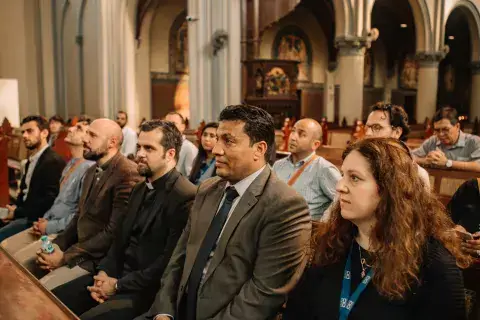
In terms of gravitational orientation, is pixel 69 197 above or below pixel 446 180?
below

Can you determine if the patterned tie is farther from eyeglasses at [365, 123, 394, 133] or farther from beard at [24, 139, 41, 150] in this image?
beard at [24, 139, 41, 150]

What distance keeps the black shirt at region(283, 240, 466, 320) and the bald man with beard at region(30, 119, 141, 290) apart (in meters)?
1.94

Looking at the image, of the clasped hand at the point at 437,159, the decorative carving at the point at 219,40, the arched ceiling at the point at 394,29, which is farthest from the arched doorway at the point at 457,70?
the clasped hand at the point at 437,159

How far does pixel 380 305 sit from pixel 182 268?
3.79ft

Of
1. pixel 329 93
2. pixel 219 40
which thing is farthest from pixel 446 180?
pixel 329 93

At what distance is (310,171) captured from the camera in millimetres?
3924

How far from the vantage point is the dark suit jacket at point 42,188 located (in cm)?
489

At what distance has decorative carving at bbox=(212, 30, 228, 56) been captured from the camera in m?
10.3

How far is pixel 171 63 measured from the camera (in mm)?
18969

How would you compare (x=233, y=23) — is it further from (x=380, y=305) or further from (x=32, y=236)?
(x=380, y=305)

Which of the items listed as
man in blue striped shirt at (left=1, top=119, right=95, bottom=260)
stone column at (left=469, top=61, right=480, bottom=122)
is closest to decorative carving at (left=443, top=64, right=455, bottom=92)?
stone column at (left=469, top=61, right=480, bottom=122)

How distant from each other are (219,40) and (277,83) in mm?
3769

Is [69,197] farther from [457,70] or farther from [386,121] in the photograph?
[457,70]

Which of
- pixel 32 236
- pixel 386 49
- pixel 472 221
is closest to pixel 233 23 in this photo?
pixel 32 236
